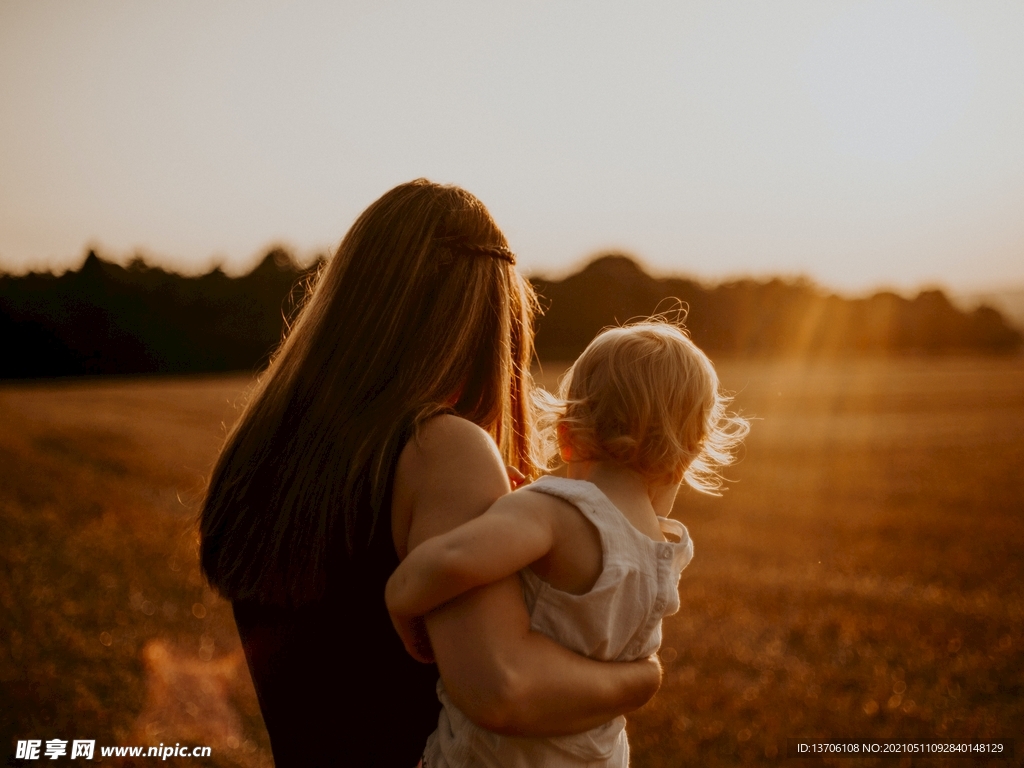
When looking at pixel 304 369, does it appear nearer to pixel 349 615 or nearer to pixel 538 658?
pixel 349 615

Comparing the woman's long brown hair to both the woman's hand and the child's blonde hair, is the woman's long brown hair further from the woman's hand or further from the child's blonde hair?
the child's blonde hair

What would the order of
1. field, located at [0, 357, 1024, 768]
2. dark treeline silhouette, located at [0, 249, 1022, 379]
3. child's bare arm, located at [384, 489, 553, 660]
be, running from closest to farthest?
child's bare arm, located at [384, 489, 553, 660], field, located at [0, 357, 1024, 768], dark treeline silhouette, located at [0, 249, 1022, 379]

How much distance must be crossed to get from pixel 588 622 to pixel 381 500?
1.54 feet

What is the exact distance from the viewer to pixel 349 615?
1520mm

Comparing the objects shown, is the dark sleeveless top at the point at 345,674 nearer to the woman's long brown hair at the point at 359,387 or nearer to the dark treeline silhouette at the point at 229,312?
the woman's long brown hair at the point at 359,387

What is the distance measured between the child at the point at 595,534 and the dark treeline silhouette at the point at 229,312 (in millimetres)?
550

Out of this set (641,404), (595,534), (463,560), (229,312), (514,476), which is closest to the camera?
(463,560)

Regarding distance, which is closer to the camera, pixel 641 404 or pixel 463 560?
pixel 463 560

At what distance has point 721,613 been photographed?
8477 millimetres

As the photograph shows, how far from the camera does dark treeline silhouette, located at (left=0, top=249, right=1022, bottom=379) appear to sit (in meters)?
11.9

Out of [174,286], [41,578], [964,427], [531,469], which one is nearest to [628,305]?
[174,286]

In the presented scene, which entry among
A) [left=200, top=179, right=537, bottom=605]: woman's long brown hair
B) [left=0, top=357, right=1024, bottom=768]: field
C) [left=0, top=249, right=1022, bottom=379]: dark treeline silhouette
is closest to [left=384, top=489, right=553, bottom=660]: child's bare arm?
[left=200, top=179, right=537, bottom=605]: woman's long brown hair

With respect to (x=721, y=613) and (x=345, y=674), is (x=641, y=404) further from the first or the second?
(x=721, y=613)

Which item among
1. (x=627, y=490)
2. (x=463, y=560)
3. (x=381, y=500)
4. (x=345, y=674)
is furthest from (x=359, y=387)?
(x=627, y=490)
